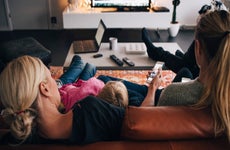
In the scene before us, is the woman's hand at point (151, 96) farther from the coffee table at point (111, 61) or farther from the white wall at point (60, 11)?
the white wall at point (60, 11)

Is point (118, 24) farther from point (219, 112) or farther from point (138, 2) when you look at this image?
point (219, 112)

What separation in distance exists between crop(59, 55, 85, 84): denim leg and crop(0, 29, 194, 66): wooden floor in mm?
1642

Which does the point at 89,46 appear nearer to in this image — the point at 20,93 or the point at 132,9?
A: the point at 132,9

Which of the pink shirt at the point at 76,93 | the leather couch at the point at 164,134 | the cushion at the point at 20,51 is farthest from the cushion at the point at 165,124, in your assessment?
the cushion at the point at 20,51

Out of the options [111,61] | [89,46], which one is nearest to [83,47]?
→ [89,46]

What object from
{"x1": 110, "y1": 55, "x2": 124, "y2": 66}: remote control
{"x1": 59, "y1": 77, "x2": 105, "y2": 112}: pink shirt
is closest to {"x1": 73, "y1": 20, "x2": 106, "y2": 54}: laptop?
{"x1": 110, "y1": 55, "x2": 124, "y2": 66}: remote control

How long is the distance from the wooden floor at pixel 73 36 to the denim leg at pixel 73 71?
5.39 ft

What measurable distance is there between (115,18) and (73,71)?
85.5 inches

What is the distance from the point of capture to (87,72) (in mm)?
2311

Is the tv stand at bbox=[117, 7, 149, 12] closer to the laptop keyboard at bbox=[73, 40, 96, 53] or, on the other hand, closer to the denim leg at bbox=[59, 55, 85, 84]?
the laptop keyboard at bbox=[73, 40, 96, 53]

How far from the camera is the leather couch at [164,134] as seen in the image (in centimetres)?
105

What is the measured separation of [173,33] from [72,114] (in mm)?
3541

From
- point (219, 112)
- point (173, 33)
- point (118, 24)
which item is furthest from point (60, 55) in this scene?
point (219, 112)

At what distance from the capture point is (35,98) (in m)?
1.11
